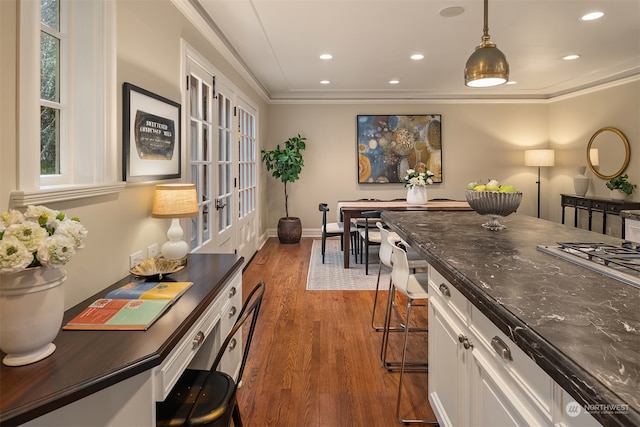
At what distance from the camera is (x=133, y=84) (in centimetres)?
208

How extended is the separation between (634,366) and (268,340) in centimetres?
250

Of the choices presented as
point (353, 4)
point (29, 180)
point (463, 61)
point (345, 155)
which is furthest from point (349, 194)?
point (29, 180)

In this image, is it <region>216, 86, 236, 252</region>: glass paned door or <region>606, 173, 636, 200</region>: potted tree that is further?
<region>606, 173, 636, 200</region>: potted tree

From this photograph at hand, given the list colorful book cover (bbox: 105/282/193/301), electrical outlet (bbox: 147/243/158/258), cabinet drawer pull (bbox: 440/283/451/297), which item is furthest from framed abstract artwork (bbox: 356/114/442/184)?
colorful book cover (bbox: 105/282/193/301)

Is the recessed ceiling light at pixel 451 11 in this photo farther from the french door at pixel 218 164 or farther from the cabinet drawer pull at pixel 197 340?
the cabinet drawer pull at pixel 197 340

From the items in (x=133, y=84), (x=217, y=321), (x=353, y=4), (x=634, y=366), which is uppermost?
(x=353, y=4)

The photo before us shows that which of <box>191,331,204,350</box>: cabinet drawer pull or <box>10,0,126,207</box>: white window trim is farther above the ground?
<box>10,0,126,207</box>: white window trim

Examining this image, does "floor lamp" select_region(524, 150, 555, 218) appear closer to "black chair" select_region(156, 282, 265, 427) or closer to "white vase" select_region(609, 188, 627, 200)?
"white vase" select_region(609, 188, 627, 200)

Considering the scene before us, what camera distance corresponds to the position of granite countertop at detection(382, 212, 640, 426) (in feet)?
2.19

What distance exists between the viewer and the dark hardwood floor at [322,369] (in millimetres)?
2016

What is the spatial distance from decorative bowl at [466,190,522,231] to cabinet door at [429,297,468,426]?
2.18 feet

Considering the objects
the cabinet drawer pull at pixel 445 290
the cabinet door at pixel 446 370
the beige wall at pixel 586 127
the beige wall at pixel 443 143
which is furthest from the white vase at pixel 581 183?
the cabinet drawer pull at pixel 445 290

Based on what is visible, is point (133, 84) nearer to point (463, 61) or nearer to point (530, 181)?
point (463, 61)

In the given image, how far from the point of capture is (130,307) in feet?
4.79
